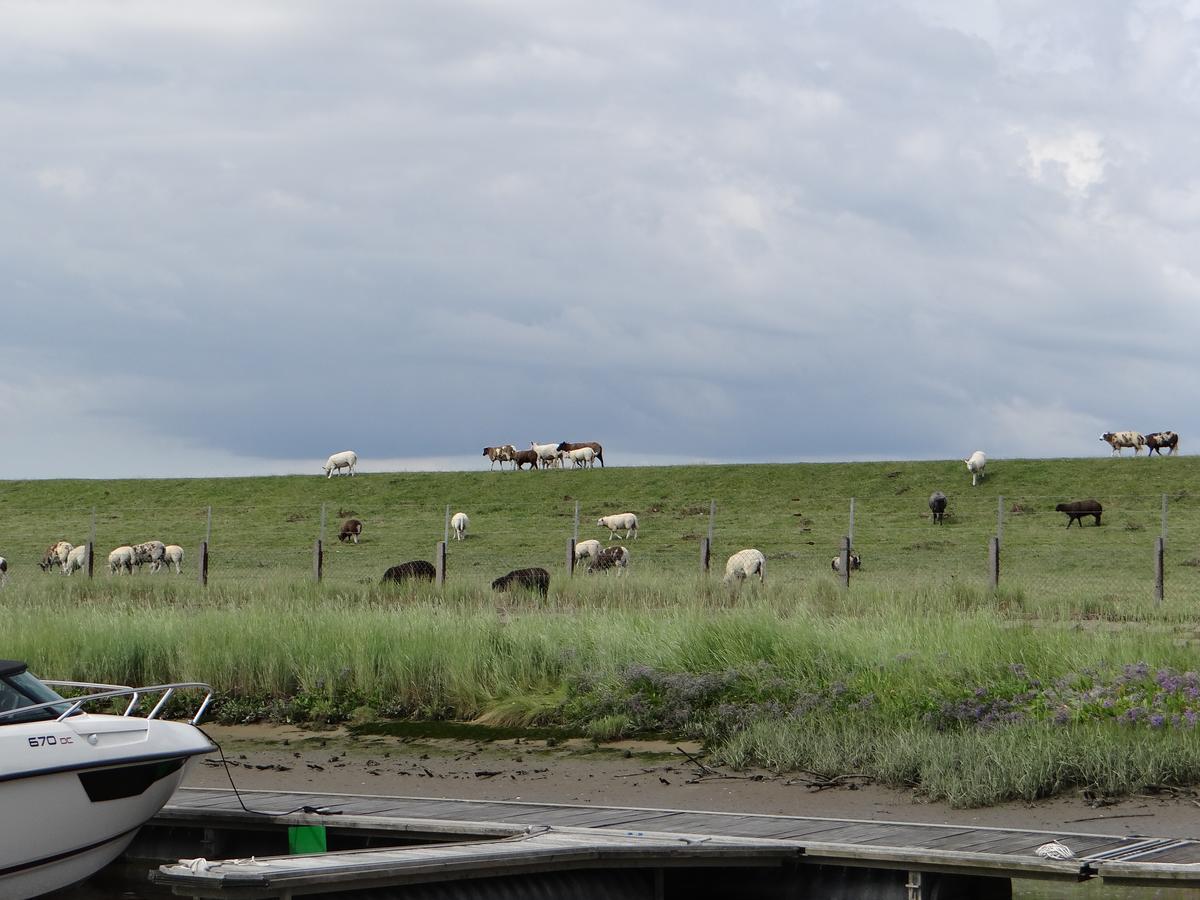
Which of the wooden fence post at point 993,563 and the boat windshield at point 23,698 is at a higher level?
the wooden fence post at point 993,563

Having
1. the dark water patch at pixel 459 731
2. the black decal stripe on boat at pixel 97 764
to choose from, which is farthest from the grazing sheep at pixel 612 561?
the black decal stripe on boat at pixel 97 764

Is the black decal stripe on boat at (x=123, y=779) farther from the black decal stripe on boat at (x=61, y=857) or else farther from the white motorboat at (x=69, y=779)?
the black decal stripe on boat at (x=61, y=857)

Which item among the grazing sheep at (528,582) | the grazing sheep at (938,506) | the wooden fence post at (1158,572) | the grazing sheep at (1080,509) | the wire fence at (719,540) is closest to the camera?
the wooden fence post at (1158,572)

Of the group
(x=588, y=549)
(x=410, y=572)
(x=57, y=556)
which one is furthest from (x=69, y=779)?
(x=57, y=556)

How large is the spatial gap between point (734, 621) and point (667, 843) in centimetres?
824

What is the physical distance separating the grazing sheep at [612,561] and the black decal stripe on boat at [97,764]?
25556 millimetres

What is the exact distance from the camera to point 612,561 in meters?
36.6

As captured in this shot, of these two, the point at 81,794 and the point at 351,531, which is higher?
the point at 351,531

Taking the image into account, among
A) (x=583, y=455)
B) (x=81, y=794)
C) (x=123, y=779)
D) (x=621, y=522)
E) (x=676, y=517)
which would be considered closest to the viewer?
(x=81, y=794)

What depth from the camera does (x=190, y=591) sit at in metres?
31.5

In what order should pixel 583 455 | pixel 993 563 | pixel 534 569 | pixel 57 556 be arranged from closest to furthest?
pixel 993 563
pixel 534 569
pixel 57 556
pixel 583 455

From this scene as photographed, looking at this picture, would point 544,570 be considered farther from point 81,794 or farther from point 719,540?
point 81,794

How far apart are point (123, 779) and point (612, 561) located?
26.7m

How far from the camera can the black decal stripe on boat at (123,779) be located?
32.4ft
